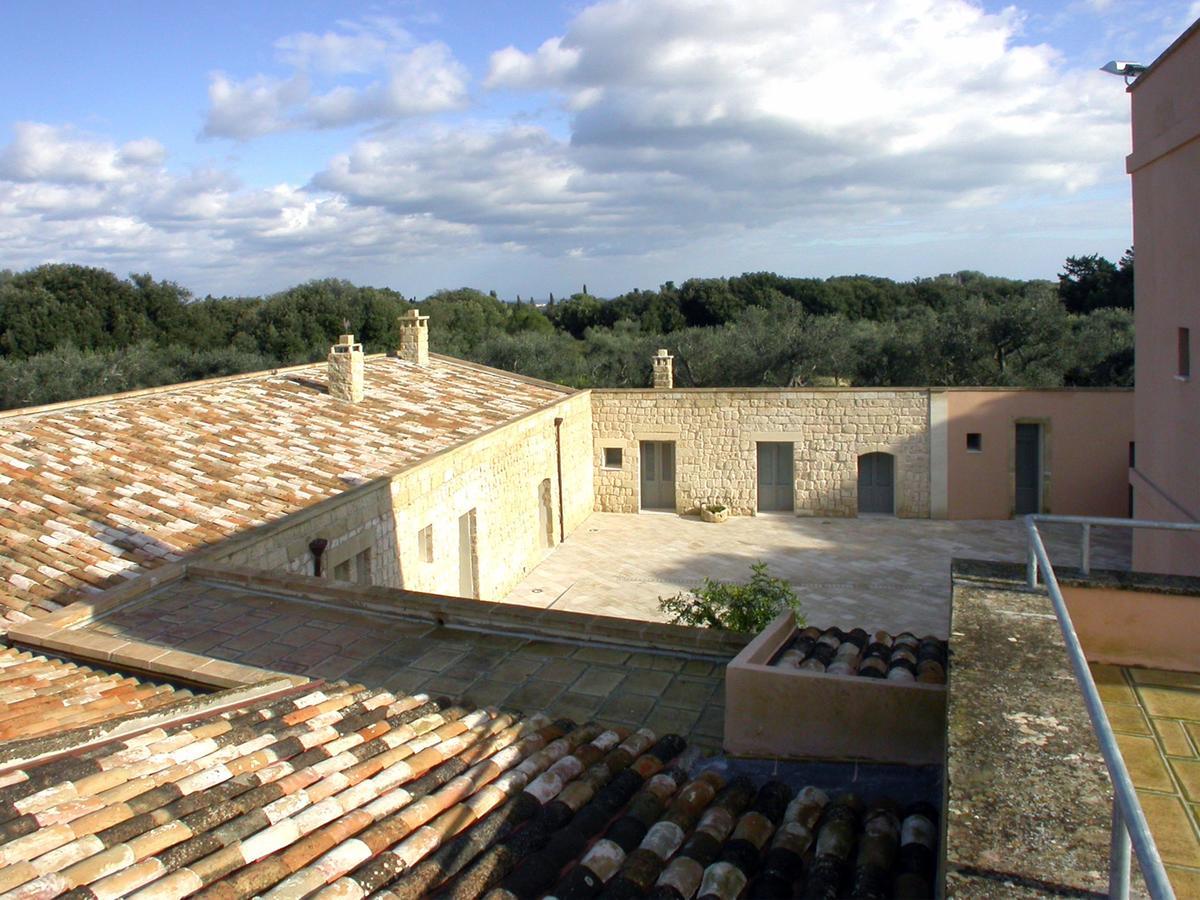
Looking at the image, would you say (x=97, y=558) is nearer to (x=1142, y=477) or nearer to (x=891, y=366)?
(x=1142, y=477)

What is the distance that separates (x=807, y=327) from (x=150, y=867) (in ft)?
85.6

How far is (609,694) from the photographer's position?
5.62 meters

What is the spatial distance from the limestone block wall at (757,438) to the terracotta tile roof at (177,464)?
16.6 ft

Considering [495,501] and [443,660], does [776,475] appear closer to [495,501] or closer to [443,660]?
[495,501]

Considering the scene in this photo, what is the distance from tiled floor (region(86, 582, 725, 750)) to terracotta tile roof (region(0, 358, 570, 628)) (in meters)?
0.95

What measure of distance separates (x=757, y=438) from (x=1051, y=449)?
5.91 meters

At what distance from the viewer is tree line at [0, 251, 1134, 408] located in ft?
82.1

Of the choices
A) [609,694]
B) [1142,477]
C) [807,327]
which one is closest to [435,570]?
[609,694]

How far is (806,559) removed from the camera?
57.2 feet

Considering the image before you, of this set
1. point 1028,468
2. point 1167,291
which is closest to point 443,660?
point 1167,291

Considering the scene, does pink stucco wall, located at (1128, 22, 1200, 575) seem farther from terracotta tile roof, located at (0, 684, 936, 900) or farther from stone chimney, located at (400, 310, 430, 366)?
stone chimney, located at (400, 310, 430, 366)

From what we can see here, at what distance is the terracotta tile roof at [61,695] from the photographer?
16.0 feet

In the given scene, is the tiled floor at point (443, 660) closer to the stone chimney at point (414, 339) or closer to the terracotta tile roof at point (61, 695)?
the terracotta tile roof at point (61, 695)

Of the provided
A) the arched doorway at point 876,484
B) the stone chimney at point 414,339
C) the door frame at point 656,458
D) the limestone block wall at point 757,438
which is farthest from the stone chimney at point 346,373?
the arched doorway at point 876,484
